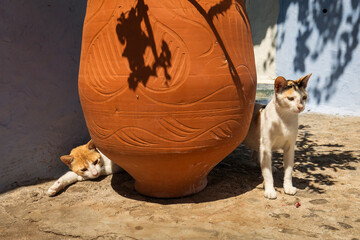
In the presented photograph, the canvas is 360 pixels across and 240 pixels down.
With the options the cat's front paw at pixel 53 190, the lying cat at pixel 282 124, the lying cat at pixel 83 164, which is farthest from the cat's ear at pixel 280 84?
the cat's front paw at pixel 53 190

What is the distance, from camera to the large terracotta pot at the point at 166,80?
7.65 feet

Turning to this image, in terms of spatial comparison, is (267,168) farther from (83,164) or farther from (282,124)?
(83,164)

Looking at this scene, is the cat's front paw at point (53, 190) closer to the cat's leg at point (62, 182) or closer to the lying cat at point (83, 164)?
the cat's leg at point (62, 182)

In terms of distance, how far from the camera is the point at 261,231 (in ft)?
7.54

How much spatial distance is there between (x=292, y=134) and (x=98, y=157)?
6.12ft

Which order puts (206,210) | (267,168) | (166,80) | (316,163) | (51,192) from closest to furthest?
(166,80)
(206,210)
(267,168)
(51,192)
(316,163)

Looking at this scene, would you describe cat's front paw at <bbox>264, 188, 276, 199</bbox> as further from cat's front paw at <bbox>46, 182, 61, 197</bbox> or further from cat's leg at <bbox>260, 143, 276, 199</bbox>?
cat's front paw at <bbox>46, 182, 61, 197</bbox>

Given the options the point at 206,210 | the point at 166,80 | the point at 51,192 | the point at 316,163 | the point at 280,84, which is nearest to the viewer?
the point at 166,80

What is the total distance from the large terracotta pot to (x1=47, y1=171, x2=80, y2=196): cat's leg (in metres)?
0.77

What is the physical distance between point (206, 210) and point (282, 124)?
0.97 meters

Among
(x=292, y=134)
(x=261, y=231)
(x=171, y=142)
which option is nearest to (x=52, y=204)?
(x=171, y=142)

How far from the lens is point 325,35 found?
21.3 ft

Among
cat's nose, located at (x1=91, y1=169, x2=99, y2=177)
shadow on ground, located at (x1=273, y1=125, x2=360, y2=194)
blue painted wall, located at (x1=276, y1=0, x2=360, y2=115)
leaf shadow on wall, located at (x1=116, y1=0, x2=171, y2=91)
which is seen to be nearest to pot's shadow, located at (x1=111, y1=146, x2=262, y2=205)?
cat's nose, located at (x1=91, y1=169, x2=99, y2=177)

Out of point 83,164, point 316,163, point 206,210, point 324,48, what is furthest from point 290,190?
point 324,48
